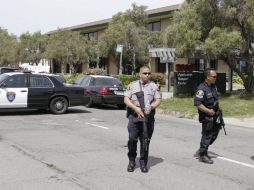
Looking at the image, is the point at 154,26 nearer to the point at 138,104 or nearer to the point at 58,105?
the point at 58,105

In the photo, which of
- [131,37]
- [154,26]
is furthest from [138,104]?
[154,26]

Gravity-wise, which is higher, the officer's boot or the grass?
the grass

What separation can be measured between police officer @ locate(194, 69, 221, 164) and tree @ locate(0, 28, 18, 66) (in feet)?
193

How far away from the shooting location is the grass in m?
18.0

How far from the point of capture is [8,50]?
69.2m

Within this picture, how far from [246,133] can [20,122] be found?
21.8 feet

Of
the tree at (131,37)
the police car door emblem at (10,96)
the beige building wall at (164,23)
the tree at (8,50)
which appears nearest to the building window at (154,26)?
the beige building wall at (164,23)

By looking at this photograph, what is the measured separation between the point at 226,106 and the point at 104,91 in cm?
496

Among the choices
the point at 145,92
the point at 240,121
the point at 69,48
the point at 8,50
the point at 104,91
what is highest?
the point at 8,50

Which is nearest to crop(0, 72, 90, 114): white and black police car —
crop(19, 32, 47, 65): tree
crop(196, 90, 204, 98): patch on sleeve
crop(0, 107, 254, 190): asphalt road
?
crop(0, 107, 254, 190): asphalt road

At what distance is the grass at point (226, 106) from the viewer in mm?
18016

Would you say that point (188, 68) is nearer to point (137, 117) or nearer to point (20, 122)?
point (20, 122)

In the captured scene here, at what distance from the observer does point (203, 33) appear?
2089 centimetres

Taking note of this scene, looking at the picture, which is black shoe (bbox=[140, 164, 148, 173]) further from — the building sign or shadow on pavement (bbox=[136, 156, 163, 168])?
the building sign
